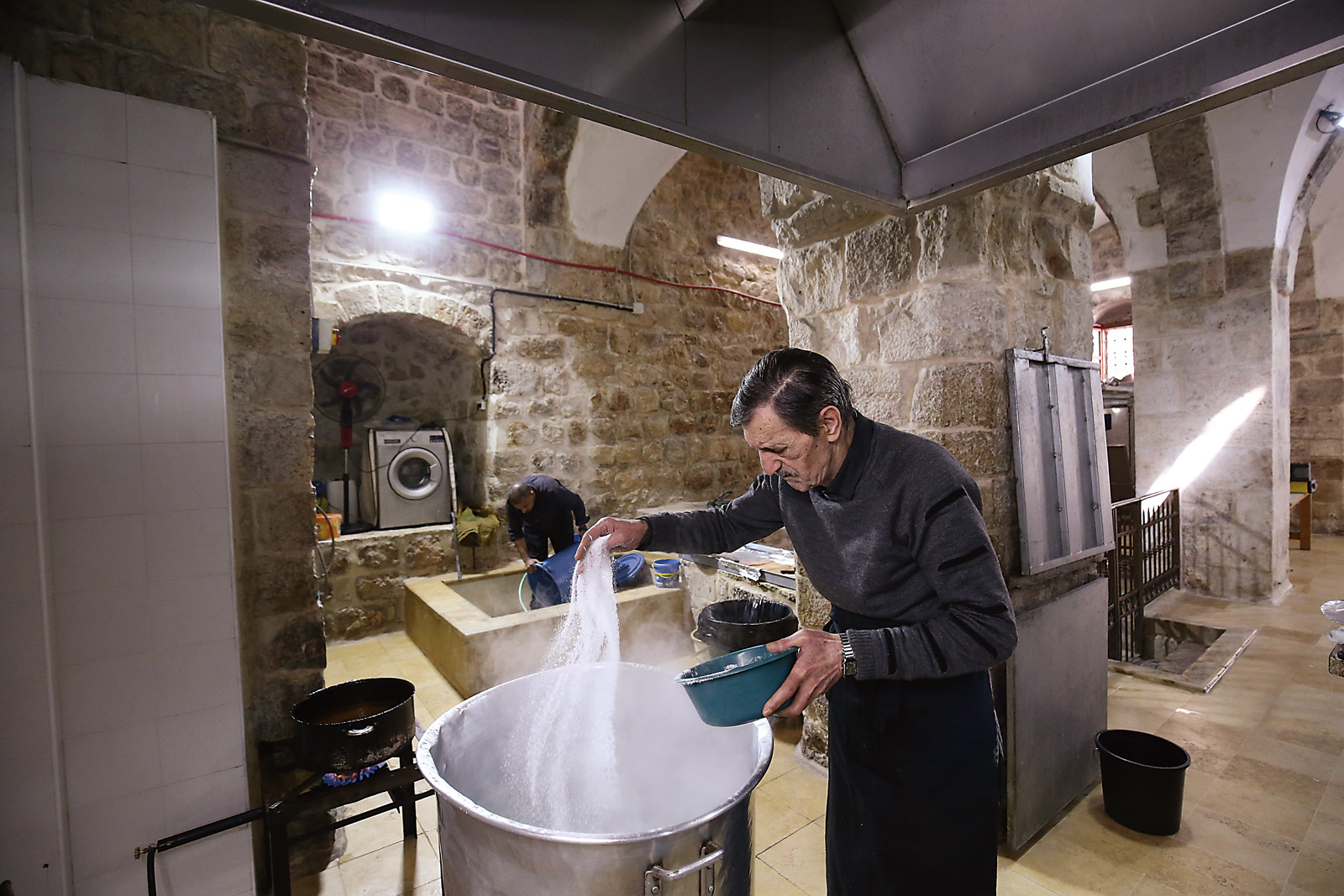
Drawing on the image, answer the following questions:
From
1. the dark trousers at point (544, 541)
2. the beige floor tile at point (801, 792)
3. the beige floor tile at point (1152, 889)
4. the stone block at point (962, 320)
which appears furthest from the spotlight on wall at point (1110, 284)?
the beige floor tile at point (801, 792)

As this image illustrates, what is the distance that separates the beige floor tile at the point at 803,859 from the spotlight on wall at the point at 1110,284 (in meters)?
9.64

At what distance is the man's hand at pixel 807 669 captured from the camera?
1133 mm

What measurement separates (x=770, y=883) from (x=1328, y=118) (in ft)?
19.6

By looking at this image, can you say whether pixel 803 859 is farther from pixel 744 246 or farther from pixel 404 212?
pixel 744 246

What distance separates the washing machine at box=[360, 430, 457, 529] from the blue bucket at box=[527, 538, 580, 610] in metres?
1.09

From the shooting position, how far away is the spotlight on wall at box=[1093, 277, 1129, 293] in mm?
8871

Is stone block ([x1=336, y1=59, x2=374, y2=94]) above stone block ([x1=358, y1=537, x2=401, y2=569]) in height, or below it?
above

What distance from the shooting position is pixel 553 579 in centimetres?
449

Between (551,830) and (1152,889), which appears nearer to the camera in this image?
(551,830)

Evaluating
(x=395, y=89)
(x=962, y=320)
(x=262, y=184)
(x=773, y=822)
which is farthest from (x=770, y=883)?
(x=395, y=89)

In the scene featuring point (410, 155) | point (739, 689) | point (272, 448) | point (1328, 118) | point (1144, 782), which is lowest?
point (1144, 782)

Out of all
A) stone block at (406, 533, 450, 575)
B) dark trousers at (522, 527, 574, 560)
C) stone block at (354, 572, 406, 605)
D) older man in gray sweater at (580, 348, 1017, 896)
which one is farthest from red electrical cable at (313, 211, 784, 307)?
older man in gray sweater at (580, 348, 1017, 896)

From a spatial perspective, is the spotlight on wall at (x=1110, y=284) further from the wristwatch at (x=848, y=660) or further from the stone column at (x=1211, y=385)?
the wristwatch at (x=848, y=660)

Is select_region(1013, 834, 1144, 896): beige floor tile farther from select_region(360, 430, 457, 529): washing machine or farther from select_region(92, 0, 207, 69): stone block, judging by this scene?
select_region(360, 430, 457, 529): washing machine
